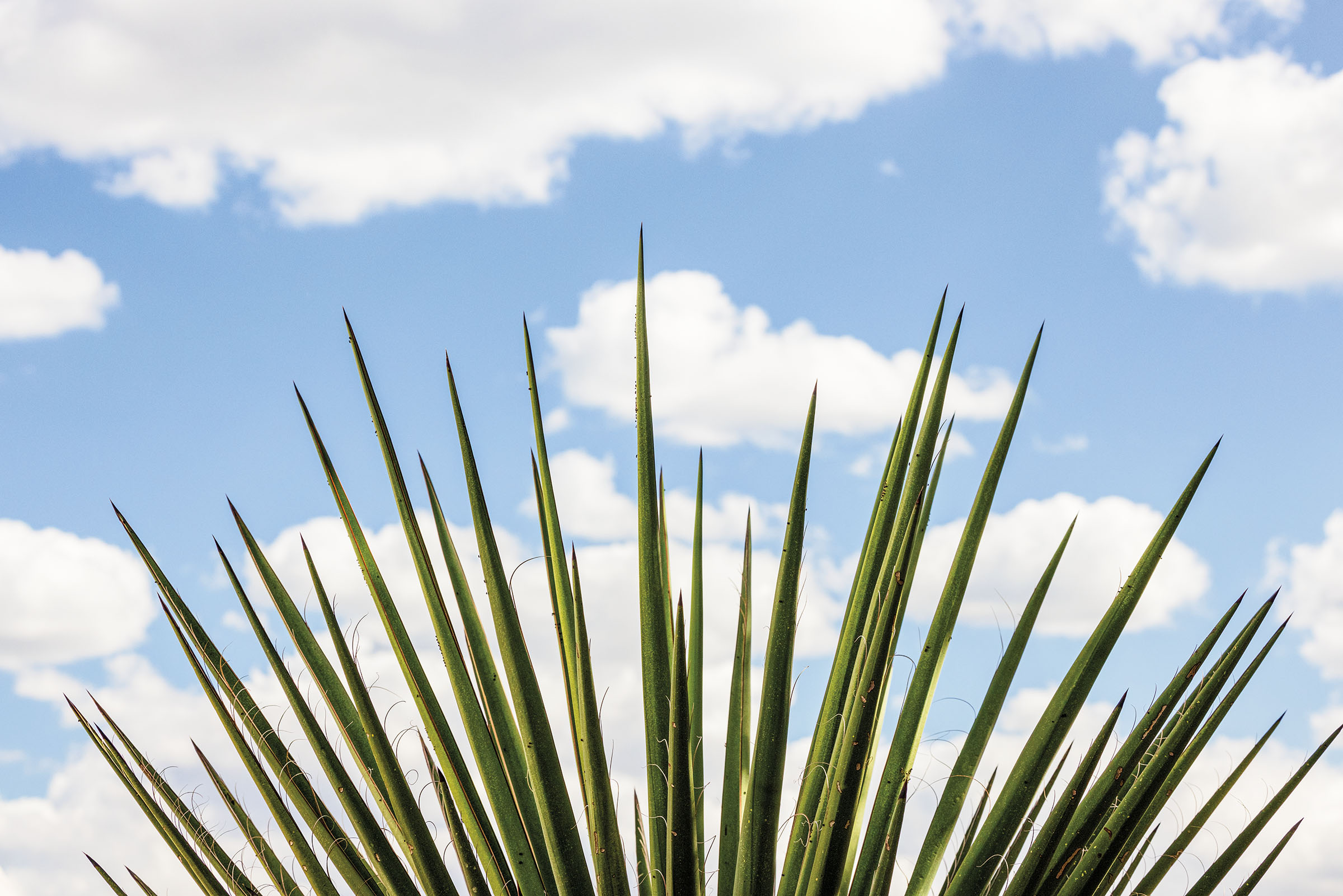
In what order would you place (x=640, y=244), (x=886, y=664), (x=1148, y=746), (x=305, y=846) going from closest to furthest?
(x=886, y=664) < (x=640, y=244) < (x=1148, y=746) < (x=305, y=846)

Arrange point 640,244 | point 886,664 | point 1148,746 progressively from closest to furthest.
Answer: point 886,664
point 640,244
point 1148,746

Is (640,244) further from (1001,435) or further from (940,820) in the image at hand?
(940,820)

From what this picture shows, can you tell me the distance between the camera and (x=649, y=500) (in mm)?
1576

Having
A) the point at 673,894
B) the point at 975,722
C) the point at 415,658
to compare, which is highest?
the point at 415,658

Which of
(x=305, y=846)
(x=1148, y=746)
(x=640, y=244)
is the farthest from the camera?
(x=305, y=846)

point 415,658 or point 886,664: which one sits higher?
point 415,658

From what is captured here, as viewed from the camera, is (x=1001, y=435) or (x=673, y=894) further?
(x=1001, y=435)

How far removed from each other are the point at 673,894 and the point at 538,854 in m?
0.35

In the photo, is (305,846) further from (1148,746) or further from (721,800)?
(1148,746)

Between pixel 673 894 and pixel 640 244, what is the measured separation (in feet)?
3.14

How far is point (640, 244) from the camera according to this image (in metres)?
1.54

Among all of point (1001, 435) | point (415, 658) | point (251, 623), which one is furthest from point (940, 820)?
point (251, 623)

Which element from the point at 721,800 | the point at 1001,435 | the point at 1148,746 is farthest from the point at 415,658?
the point at 1148,746

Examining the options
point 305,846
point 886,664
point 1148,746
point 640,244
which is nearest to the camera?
point 886,664
